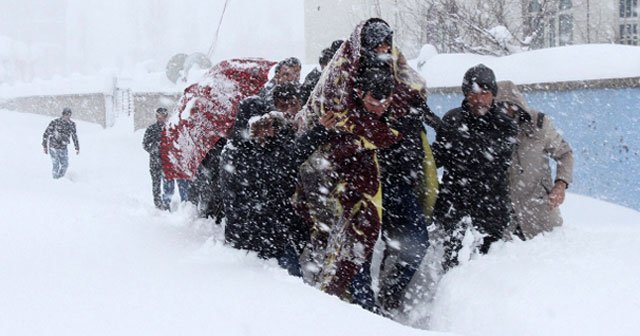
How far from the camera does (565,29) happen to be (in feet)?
49.6

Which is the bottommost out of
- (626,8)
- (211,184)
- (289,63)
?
(211,184)

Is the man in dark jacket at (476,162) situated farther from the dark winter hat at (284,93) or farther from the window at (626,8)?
the window at (626,8)

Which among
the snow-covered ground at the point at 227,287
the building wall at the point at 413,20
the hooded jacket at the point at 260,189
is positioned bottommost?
the snow-covered ground at the point at 227,287

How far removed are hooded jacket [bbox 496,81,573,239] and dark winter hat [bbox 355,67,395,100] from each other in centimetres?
92

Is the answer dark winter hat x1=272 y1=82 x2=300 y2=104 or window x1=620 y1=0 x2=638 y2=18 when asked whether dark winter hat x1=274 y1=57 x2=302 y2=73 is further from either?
window x1=620 y1=0 x2=638 y2=18

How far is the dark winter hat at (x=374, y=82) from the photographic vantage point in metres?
3.42

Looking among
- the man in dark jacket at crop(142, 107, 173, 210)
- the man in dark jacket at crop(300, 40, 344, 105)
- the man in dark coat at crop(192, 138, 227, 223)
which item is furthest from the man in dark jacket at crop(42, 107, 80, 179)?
the man in dark jacket at crop(300, 40, 344, 105)

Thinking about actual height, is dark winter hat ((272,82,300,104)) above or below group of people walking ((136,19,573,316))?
above

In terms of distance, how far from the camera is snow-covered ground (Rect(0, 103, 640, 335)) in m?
2.31

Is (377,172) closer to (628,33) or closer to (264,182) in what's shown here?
(264,182)

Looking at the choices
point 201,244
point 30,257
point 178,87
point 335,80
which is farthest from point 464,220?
point 178,87

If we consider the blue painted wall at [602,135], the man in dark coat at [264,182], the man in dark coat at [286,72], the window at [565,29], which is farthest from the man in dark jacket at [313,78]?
the window at [565,29]

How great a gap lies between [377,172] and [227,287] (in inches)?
44.1

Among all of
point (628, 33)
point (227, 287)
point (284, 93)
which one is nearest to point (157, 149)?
point (284, 93)
